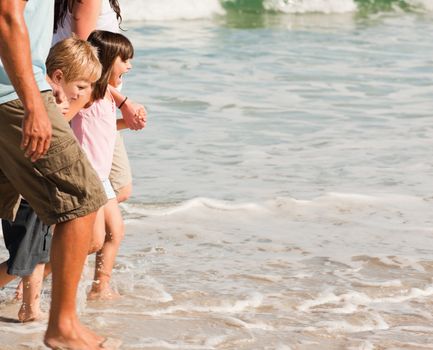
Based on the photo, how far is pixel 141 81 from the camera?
38.3 feet

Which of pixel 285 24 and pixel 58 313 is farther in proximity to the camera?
pixel 285 24

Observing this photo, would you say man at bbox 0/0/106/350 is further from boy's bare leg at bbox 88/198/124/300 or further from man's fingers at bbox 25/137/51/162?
boy's bare leg at bbox 88/198/124/300

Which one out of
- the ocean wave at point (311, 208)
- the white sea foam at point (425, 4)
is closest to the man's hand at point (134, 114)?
the ocean wave at point (311, 208)

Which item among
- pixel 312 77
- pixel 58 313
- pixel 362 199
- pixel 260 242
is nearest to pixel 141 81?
pixel 312 77

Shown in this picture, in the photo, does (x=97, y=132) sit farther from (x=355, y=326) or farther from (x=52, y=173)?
(x=355, y=326)

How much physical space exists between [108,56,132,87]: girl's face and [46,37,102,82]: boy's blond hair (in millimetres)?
475

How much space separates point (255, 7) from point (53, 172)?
17.5 metres

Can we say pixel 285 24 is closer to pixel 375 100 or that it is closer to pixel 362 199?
pixel 375 100

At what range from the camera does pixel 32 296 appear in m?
4.70

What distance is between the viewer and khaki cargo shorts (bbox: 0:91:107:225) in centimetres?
395

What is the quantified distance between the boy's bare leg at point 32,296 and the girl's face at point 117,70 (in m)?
0.91

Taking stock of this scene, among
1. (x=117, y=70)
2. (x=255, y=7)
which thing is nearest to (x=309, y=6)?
(x=255, y=7)

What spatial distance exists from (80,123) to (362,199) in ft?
9.03

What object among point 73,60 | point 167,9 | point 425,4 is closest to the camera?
point 73,60
